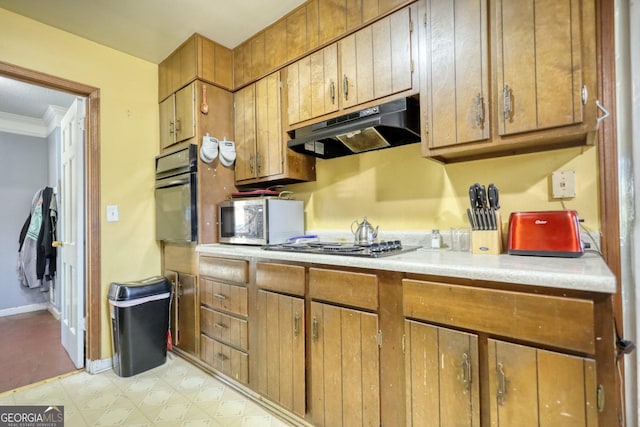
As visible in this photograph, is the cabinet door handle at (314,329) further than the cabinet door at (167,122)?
No

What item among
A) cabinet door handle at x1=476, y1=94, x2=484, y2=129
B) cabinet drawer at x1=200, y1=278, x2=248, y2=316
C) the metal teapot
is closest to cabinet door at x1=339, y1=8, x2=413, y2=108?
cabinet door handle at x1=476, y1=94, x2=484, y2=129

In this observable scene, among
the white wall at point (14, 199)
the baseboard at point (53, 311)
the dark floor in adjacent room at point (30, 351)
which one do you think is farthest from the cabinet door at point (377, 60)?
the white wall at point (14, 199)

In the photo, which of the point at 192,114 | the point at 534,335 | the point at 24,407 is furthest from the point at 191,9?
the point at 24,407

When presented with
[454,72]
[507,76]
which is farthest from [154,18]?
[507,76]

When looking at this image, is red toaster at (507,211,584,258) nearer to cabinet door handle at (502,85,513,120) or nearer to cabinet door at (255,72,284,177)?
cabinet door handle at (502,85,513,120)

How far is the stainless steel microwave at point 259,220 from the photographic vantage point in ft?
6.56

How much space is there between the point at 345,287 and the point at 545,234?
860 millimetres

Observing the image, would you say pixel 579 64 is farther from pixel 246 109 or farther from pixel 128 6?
pixel 128 6

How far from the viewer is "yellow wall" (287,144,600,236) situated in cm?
132

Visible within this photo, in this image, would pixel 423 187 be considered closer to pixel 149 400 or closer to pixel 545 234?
pixel 545 234

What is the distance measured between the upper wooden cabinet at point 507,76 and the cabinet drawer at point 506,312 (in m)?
0.66

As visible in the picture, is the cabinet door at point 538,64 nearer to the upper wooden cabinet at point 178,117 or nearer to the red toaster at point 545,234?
the red toaster at point 545,234

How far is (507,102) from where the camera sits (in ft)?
4.04

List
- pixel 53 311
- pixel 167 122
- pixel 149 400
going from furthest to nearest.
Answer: pixel 53 311 < pixel 167 122 < pixel 149 400
